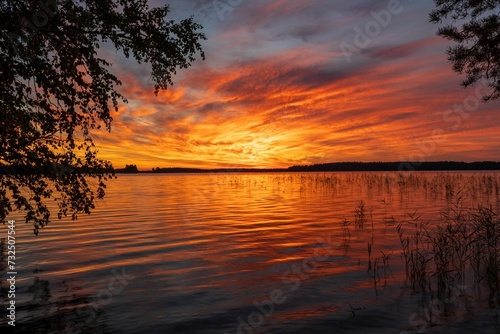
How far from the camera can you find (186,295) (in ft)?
31.9

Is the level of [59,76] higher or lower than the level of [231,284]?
higher

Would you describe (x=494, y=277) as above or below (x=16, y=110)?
below

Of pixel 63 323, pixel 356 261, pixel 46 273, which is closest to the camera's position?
pixel 63 323

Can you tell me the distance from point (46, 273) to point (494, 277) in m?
12.8

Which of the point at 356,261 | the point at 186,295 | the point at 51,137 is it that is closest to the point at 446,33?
the point at 356,261

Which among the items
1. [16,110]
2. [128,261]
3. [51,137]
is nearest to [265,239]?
[128,261]

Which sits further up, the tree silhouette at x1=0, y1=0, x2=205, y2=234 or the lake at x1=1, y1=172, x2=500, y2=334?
the tree silhouette at x1=0, y1=0, x2=205, y2=234

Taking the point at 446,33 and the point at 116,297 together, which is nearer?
the point at 116,297

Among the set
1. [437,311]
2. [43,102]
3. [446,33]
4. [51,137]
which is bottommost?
[437,311]

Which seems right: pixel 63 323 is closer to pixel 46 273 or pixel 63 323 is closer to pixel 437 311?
pixel 46 273

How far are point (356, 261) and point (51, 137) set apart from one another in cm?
1040

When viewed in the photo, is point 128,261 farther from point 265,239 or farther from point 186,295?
point 265,239

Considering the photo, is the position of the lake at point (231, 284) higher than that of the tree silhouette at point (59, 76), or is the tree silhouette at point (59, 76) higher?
the tree silhouette at point (59, 76)

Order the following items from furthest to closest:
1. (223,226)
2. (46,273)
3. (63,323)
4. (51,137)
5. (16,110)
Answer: (223,226) < (46,273) < (51,137) < (16,110) < (63,323)
